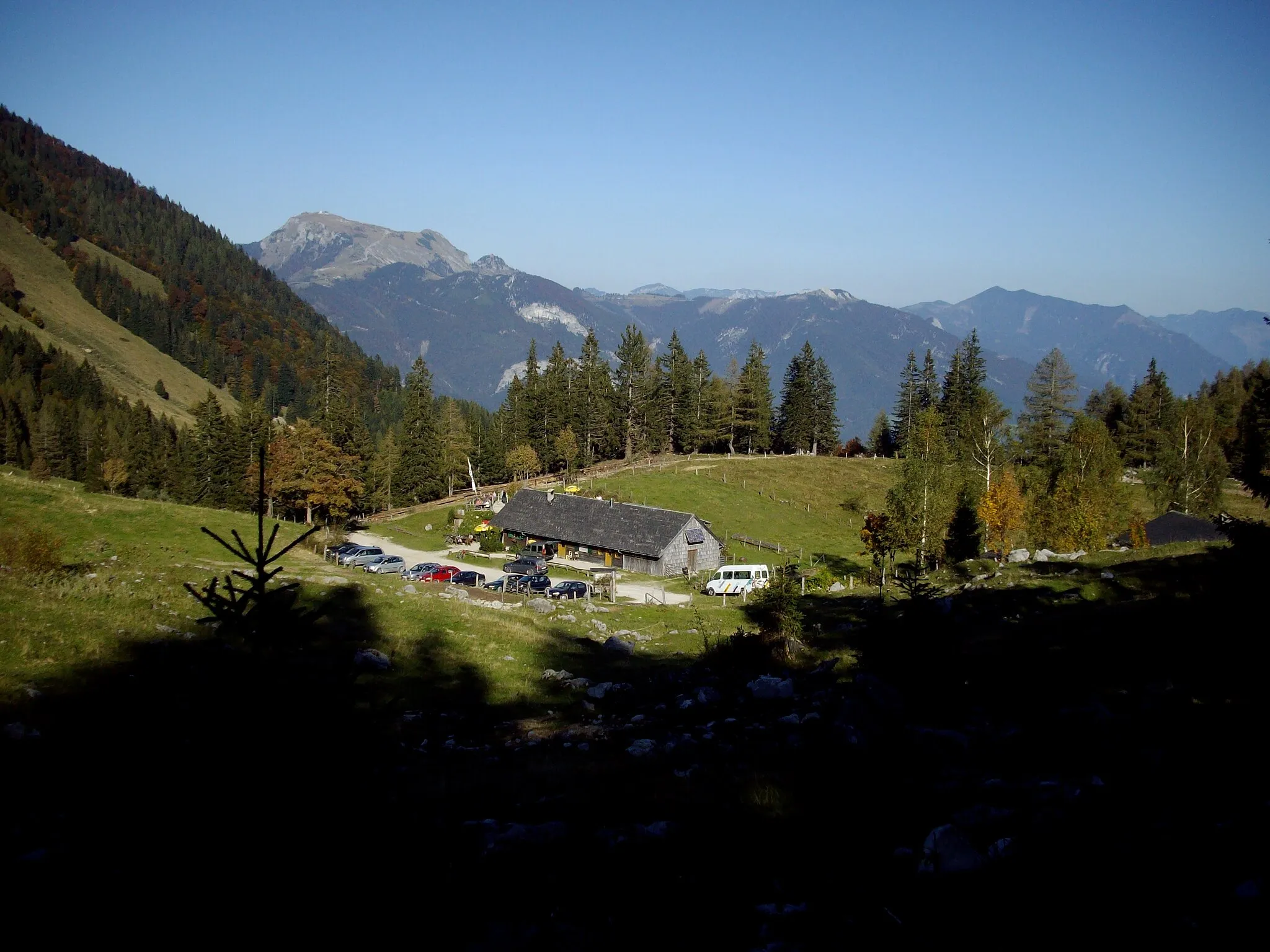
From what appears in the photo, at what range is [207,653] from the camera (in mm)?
14969

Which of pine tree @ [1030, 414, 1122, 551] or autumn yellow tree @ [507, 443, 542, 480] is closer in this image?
pine tree @ [1030, 414, 1122, 551]

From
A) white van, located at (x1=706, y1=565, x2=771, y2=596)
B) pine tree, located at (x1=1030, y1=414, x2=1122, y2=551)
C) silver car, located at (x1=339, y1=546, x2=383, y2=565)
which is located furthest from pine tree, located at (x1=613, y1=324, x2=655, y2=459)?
pine tree, located at (x1=1030, y1=414, x2=1122, y2=551)

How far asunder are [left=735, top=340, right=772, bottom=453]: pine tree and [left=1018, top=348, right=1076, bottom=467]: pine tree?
33.3 m

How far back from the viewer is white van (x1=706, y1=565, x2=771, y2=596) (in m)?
45.0

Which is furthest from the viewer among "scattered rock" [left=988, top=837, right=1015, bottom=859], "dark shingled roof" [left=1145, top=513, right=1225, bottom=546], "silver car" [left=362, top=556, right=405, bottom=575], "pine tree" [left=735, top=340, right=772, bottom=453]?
"pine tree" [left=735, top=340, right=772, bottom=453]

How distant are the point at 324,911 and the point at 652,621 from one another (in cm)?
2833

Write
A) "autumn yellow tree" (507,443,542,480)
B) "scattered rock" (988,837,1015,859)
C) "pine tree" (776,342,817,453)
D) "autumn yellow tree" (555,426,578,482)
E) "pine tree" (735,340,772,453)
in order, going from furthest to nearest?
"pine tree" (776,342,817,453) < "pine tree" (735,340,772,453) < "autumn yellow tree" (555,426,578,482) < "autumn yellow tree" (507,443,542,480) < "scattered rock" (988,837,1015,859)

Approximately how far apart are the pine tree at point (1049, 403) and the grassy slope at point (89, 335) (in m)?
141

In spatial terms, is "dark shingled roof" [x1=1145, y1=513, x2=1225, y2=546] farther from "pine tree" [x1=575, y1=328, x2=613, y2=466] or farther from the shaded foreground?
"pine tree" [x1=575, y1=328, x2=613, y2=466]

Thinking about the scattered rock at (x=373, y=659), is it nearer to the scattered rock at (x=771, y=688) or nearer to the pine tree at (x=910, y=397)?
the scattered rock at (x=771, y=688)

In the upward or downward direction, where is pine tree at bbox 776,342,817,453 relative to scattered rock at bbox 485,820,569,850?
upward

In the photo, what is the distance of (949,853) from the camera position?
655cm

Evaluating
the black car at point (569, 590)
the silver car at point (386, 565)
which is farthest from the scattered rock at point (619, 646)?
the silver car at point (386, 565)

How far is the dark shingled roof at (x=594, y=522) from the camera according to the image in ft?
184
